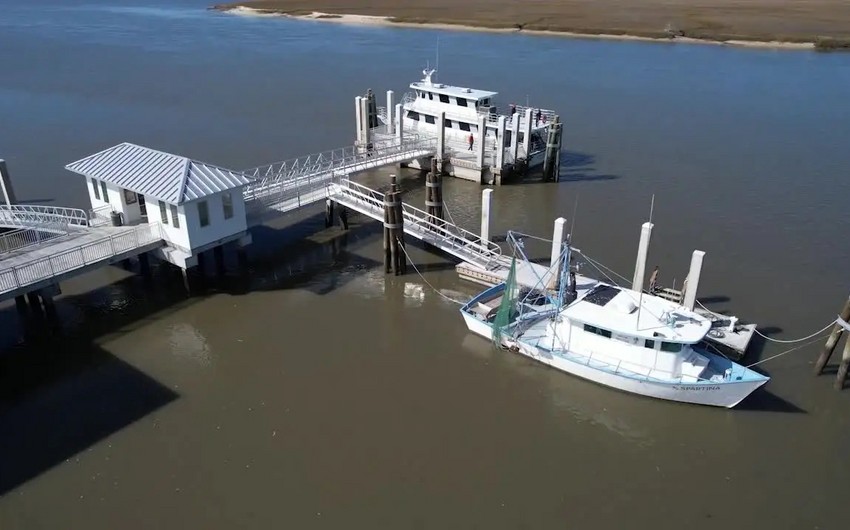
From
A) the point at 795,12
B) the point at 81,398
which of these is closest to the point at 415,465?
the point at 81,398

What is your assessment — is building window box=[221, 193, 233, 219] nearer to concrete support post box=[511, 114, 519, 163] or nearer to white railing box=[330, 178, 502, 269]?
white railing box=[330, 178, 502, 269]

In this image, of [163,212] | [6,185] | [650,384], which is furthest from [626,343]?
[6,185]

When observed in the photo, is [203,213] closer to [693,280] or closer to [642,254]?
[642,254]

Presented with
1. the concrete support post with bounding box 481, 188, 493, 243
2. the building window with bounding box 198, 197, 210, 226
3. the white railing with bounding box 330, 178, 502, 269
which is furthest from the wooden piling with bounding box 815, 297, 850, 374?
the building window with bounding box 198, 197, 210, 226

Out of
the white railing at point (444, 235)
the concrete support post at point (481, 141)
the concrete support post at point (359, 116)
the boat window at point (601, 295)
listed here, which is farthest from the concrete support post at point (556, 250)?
the concrete support post at point (359, 116)

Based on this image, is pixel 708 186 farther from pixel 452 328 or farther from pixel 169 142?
pixel 169 142

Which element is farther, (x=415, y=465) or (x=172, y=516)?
(x=415, y=465)

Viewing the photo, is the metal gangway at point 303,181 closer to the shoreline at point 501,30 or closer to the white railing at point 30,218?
the white railing at point 30,218
